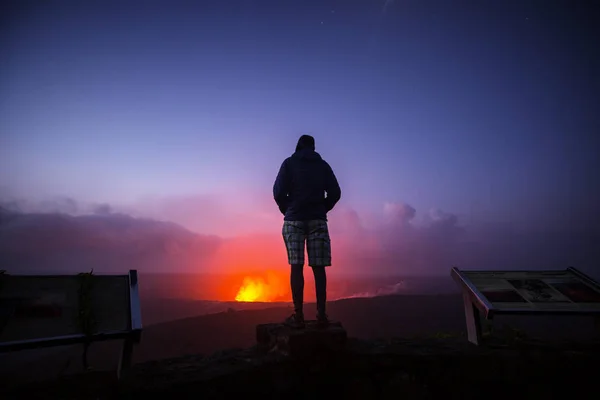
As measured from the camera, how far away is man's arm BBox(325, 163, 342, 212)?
219 inches

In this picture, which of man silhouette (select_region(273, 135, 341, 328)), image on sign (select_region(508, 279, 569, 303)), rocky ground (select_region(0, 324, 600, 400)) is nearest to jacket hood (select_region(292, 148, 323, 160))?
man silhouette (select_region(273, 135, 341, 328))

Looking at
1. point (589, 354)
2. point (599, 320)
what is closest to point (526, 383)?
point (589, 354)

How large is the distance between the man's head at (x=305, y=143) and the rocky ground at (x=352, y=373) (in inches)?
119

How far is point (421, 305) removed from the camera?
27.2 m

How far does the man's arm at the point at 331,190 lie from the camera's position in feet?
18.2

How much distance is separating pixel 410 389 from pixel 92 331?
4255mm

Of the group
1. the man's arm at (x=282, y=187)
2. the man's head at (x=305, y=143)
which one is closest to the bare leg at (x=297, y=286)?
the man's arm at (x=282, y=187)

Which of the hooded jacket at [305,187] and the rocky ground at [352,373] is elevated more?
the hooded jacket at [305,187]

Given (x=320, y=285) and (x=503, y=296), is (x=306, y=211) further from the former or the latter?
(x=503, y=296)

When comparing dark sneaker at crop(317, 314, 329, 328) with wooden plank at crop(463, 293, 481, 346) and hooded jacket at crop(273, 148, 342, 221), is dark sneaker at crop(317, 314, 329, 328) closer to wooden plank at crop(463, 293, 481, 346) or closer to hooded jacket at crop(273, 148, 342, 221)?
hooded jacket at crop(273, 148, 342, 221)

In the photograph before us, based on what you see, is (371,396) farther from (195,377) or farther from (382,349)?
(195,377)

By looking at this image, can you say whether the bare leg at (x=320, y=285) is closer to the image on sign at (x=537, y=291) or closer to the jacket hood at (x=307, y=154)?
the jacket hood at (x=307, y=154)

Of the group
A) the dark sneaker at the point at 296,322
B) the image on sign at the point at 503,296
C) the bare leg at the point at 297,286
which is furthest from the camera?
the image on sign at the point at 503,296

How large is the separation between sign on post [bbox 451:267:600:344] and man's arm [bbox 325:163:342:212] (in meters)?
2.87
